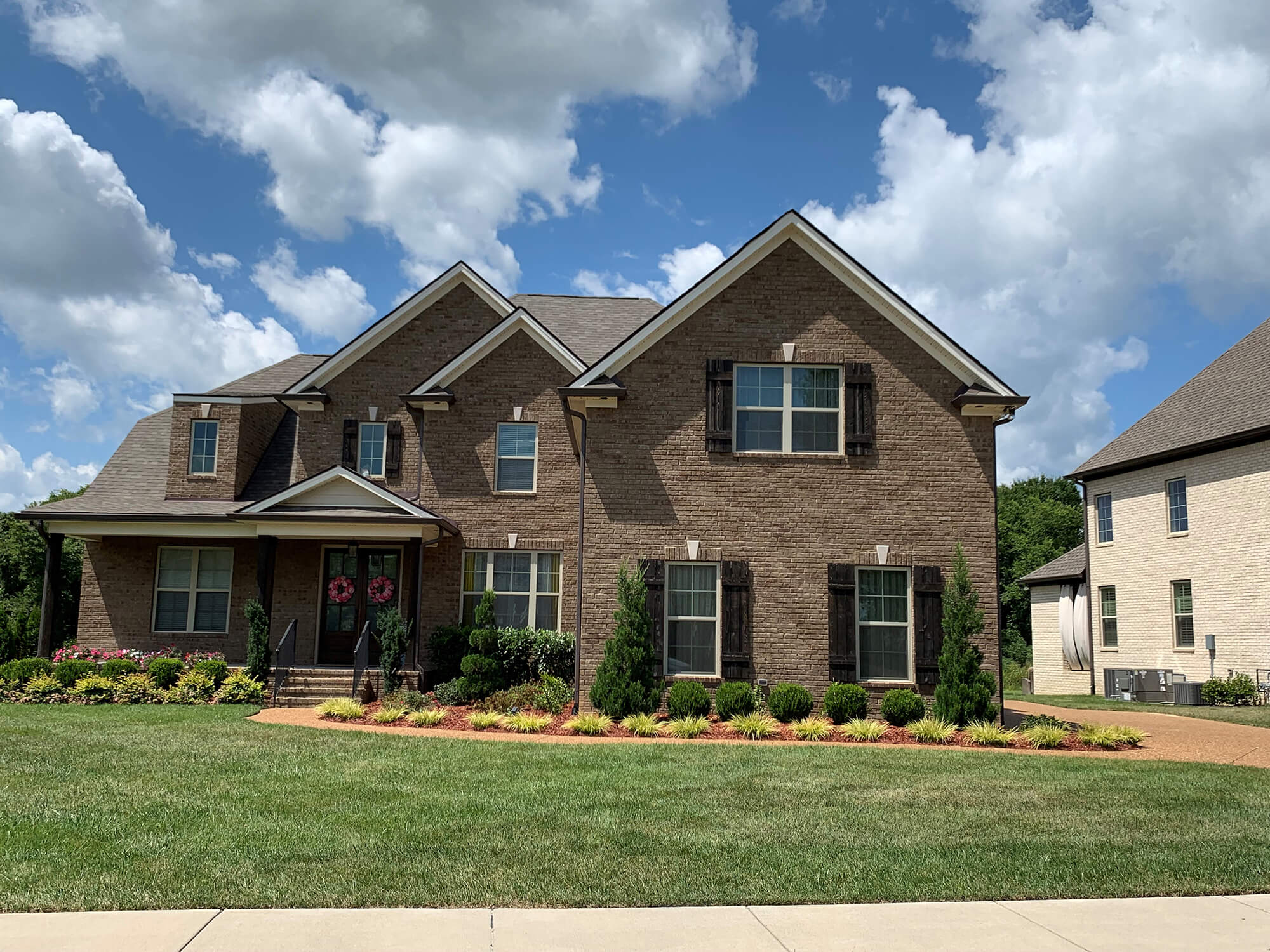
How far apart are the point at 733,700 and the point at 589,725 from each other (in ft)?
8.06

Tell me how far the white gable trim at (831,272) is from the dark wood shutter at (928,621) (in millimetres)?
3412

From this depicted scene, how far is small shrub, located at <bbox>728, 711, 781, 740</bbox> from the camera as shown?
45.2 ft

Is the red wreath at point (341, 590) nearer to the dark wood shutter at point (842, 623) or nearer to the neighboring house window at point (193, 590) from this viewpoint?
the neighboring house window at point (193, 590)

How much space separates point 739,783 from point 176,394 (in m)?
17.3

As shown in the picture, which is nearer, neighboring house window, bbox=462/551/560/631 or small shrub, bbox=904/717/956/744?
small shrub, bbox=904/717/956/744

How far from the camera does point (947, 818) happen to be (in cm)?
834

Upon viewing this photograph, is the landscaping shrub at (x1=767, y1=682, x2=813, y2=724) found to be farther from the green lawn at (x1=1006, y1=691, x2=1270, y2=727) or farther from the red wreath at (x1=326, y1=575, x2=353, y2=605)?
the red wreath at (x1=326, y1=575, x2=353, y2=605)

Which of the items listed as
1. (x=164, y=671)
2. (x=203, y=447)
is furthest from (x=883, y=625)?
(x=203, y=447)

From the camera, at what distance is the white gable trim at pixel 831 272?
53.8ft

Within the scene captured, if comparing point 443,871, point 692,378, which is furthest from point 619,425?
point 443,871

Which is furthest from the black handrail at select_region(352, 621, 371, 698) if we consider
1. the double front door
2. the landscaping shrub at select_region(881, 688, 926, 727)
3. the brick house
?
the landscaping shrub at select_region(881, 688, 926, 727)

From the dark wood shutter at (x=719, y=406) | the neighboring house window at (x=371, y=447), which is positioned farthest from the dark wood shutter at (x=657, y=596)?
the neighboring house window at (x=371, y=447)

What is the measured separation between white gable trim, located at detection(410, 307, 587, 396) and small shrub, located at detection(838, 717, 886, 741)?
968 centimetres

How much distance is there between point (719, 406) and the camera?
53.9 ft
